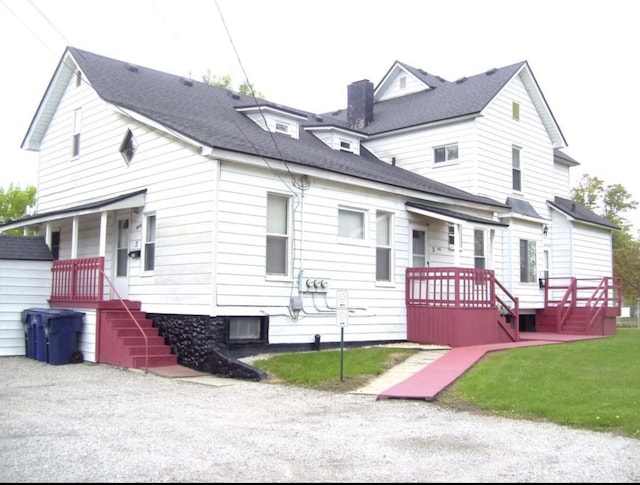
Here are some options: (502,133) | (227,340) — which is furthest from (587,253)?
(227,340)

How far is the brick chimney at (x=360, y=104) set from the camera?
972 inches

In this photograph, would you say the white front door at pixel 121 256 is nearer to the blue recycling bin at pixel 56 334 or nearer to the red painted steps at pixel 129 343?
the blue recycling bin at pixel 56 334

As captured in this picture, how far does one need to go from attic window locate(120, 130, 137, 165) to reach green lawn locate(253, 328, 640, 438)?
20.7ft

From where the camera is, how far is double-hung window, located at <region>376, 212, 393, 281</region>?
16922 millimetres

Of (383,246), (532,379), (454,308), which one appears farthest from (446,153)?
(532,379)

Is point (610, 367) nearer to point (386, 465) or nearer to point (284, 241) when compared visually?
point (284, 241)

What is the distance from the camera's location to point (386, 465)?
6.46 m

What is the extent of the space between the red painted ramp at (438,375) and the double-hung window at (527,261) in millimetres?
6656

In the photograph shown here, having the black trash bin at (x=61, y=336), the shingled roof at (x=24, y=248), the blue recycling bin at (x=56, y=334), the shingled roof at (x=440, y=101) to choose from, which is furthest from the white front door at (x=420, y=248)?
the shingled roof at (x=24, y=248)

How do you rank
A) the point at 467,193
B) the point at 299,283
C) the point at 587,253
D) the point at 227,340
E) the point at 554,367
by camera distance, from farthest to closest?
1. the point at 587,253
2. the point at 467,193
3. the point at 299,283
4. the point at 227,340
5. the point at 554,367

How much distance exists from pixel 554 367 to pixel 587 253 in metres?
13.5

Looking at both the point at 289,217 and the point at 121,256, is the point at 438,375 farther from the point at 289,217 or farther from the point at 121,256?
the point at 121,256

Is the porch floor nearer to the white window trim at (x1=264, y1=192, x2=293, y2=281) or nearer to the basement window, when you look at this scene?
the basement window

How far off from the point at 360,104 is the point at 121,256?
1145cm
